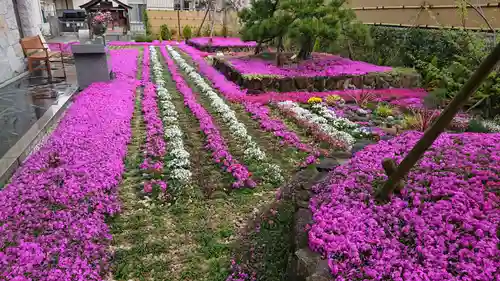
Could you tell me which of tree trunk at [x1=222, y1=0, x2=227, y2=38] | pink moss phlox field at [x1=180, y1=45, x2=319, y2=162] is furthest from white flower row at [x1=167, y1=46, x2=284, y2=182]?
tree trunk at [x1=222, y1=0, x2=227, y2=38]

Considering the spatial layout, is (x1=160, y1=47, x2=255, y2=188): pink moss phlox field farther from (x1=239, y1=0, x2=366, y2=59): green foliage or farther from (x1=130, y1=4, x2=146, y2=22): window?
(x1=130, y1=4, x2=146, y2=22): window

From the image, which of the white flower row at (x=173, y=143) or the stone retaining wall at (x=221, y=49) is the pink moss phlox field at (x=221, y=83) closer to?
the white flower row at (x=173, y=143)

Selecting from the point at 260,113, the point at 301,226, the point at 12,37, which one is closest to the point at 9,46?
the point at 12,37

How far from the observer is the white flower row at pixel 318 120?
6.44 meters

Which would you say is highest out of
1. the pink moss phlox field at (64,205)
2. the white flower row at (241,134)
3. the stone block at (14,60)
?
the stone block at (14,60)

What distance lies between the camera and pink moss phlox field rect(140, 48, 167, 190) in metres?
5.11

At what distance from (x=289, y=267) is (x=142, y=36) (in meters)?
26.5

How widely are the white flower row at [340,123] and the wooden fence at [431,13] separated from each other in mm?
4000

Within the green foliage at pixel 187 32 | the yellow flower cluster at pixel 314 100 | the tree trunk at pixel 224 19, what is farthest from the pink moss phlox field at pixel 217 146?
the green foliage at pixel 187 32

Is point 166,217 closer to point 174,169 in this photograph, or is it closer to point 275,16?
point 174,169

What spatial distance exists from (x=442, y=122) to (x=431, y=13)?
1188 centimetres

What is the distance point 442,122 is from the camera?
8.52 feet

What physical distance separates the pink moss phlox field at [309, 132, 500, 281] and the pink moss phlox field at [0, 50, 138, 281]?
214 cm

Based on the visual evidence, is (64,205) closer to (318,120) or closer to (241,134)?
(241,134)
